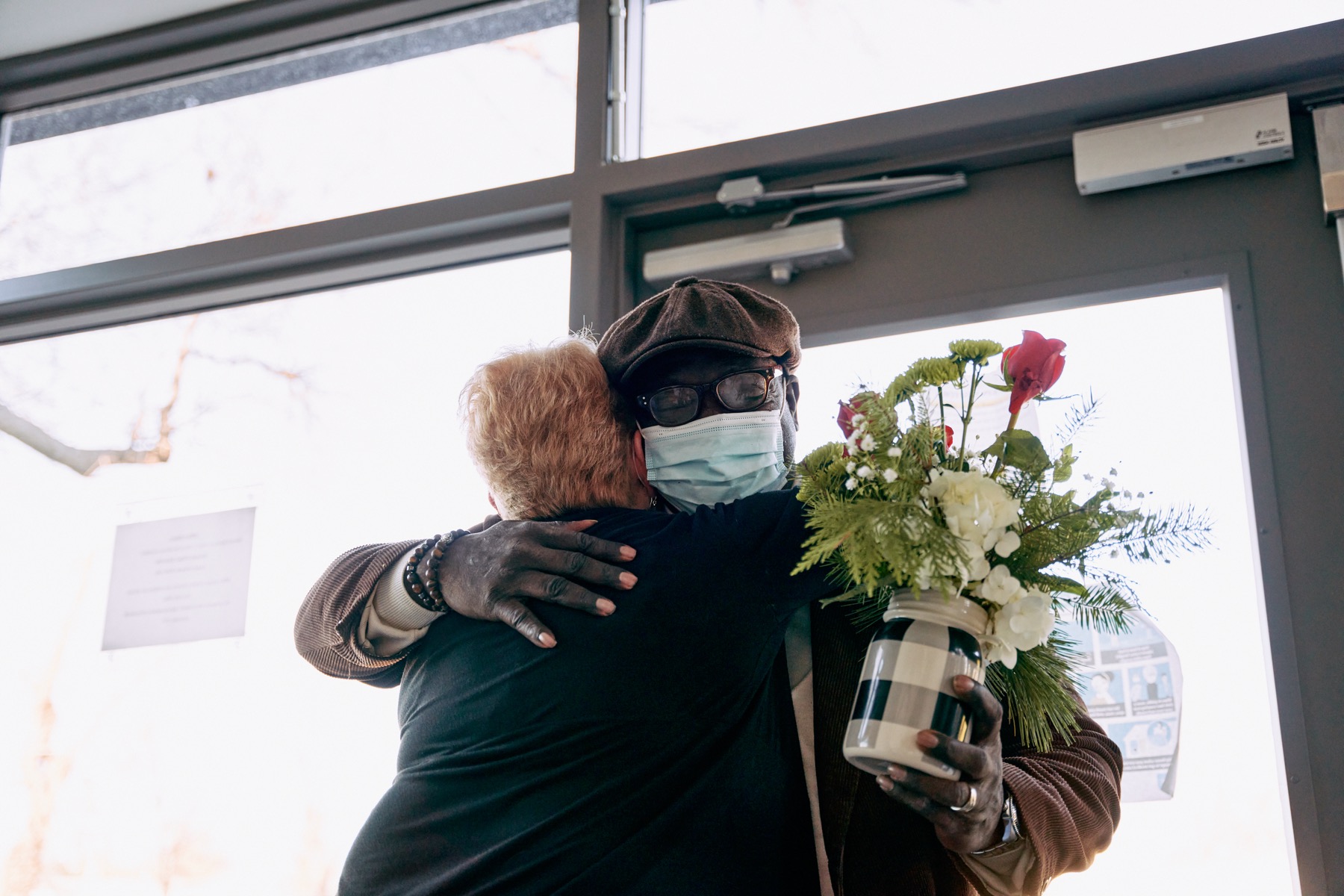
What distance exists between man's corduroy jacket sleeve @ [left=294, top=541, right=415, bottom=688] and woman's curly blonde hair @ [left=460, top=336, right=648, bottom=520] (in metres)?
0.19

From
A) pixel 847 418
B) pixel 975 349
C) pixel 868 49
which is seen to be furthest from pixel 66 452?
pixel 975 349

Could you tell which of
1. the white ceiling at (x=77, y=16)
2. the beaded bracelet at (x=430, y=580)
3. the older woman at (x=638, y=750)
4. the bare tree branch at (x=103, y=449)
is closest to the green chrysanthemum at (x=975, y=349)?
the older woman at (x=638, y=750)

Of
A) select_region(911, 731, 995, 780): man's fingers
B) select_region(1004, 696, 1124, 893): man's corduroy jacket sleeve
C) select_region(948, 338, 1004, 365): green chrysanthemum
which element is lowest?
select_region(1004, 696, 1124, 893): man's corduroy jacket sleeve

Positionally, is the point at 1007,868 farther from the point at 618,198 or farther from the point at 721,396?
the point at 618,198

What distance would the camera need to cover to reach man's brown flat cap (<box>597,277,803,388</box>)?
135 cm

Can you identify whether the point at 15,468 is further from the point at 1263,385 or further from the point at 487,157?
the point at 1263,385

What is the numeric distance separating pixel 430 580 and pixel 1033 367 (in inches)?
27.8

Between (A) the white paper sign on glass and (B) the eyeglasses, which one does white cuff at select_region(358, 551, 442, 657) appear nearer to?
(B) the eyeglasses

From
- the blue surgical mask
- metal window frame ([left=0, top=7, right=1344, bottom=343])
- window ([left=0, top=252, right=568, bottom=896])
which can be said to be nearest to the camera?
the blue surgical mask

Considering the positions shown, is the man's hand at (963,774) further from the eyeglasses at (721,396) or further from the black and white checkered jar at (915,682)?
the eyeglasses at (721,396)

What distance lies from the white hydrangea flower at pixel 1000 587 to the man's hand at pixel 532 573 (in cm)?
36

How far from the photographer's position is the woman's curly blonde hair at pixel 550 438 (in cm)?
137

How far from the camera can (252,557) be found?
2305 mm

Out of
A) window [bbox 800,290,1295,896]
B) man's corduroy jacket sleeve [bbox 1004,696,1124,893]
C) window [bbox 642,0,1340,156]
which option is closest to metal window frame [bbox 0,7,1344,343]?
window [bbox 642,0,1340,156]
